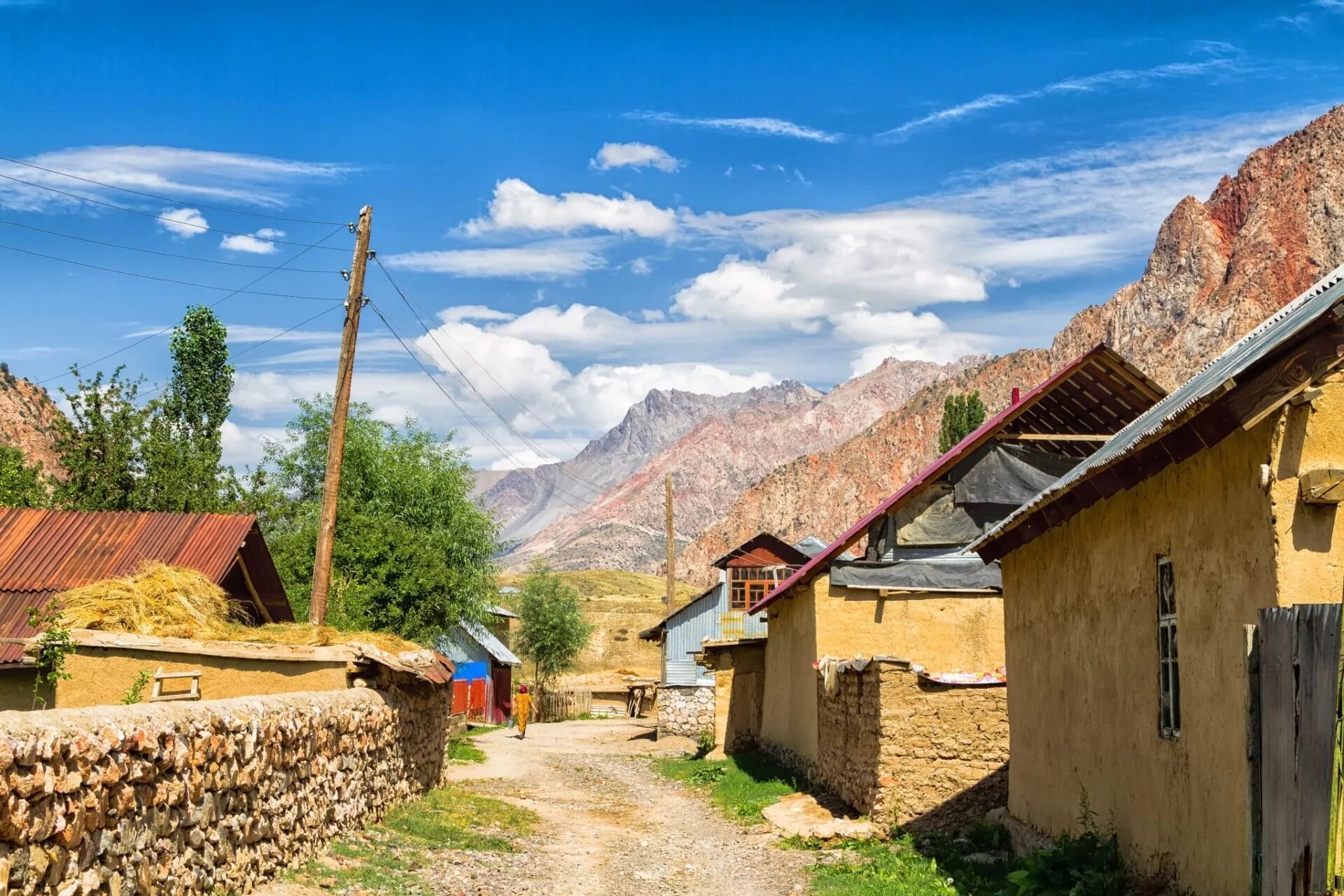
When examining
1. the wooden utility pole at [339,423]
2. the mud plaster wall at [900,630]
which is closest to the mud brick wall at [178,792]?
the wooden utility pole at [339,423]

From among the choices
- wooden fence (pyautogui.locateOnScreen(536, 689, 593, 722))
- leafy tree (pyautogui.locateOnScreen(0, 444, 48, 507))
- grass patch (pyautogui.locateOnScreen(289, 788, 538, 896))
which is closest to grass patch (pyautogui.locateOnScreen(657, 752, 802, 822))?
grass patch (pyautogui.locateOnScreen(289, 788, 538, 896))

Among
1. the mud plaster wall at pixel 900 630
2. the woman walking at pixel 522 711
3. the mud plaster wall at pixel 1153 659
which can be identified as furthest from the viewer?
the woman walking at pixel 522 711

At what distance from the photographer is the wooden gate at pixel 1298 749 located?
6.47 m

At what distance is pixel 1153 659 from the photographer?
9789 mm

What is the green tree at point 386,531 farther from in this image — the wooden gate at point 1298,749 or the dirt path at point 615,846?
the wooden gate at point 1298,749

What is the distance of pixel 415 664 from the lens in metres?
16.7

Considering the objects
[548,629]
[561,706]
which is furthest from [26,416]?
[561,706]

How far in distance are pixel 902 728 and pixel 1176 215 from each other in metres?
165

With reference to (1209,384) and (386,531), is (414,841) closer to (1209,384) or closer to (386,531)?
(1209,384)

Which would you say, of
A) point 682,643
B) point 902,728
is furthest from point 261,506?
point 902,728

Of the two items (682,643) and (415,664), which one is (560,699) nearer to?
(682,643)

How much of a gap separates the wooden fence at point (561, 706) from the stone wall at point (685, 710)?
695 inches

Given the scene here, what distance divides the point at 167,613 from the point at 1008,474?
12876 mm

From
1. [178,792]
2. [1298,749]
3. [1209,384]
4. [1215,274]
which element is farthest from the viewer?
[1215,274]
